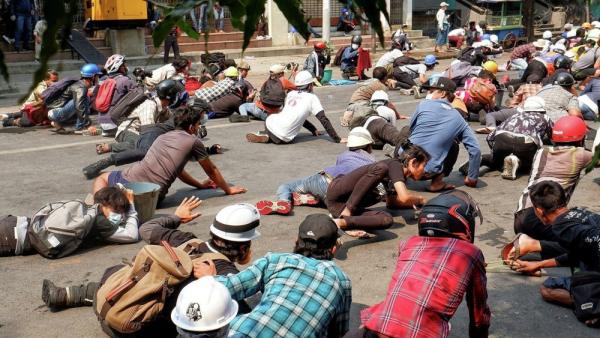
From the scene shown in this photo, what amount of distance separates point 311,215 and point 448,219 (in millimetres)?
1264

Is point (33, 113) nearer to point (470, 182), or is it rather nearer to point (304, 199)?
point (304, 199)

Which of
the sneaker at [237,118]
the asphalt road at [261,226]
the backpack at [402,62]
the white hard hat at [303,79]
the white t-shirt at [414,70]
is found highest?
the white hard hat at [303,79]

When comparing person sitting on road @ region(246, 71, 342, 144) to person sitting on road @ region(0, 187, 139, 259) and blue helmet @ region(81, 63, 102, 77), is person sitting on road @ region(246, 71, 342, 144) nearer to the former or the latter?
blue helmet @ region(81, 63, 102, 77)

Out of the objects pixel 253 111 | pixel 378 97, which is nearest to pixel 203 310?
pixel 378 97

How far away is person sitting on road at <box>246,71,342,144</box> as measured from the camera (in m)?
11.1

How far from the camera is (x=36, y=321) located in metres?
5.40

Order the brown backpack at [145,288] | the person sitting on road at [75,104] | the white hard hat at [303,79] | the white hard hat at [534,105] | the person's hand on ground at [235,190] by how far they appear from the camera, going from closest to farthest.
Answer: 1. the brown backpack at [145,288]
2. the person's hand on ground at [235,190]
3. the white hard hat at [534,105]
4. the white hard hat at [303,79]
5. the person sitting on road at [75,104]

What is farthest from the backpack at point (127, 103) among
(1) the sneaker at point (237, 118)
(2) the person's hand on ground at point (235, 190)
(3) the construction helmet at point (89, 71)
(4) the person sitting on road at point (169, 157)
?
(4) the person sitting on road at point (169, 157)

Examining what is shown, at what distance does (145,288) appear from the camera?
4.38 metres

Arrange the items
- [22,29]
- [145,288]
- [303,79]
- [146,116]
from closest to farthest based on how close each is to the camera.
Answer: [145,288]
[146,116]
[303,79]
[22,29]

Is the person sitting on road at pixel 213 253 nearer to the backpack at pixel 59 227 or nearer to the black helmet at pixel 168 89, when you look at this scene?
the backpack at pixel 59 227

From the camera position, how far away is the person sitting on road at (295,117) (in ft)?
36.5

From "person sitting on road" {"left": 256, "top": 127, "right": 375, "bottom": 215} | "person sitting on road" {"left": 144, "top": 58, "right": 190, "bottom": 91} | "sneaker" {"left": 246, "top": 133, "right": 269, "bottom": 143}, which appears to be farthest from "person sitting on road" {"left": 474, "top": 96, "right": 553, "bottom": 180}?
"person sitting on road" {"left": 144, "top": 58, "right": 190, "bottom": 91}

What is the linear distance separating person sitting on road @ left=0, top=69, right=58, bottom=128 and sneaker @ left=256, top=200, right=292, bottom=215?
20.3 ft
